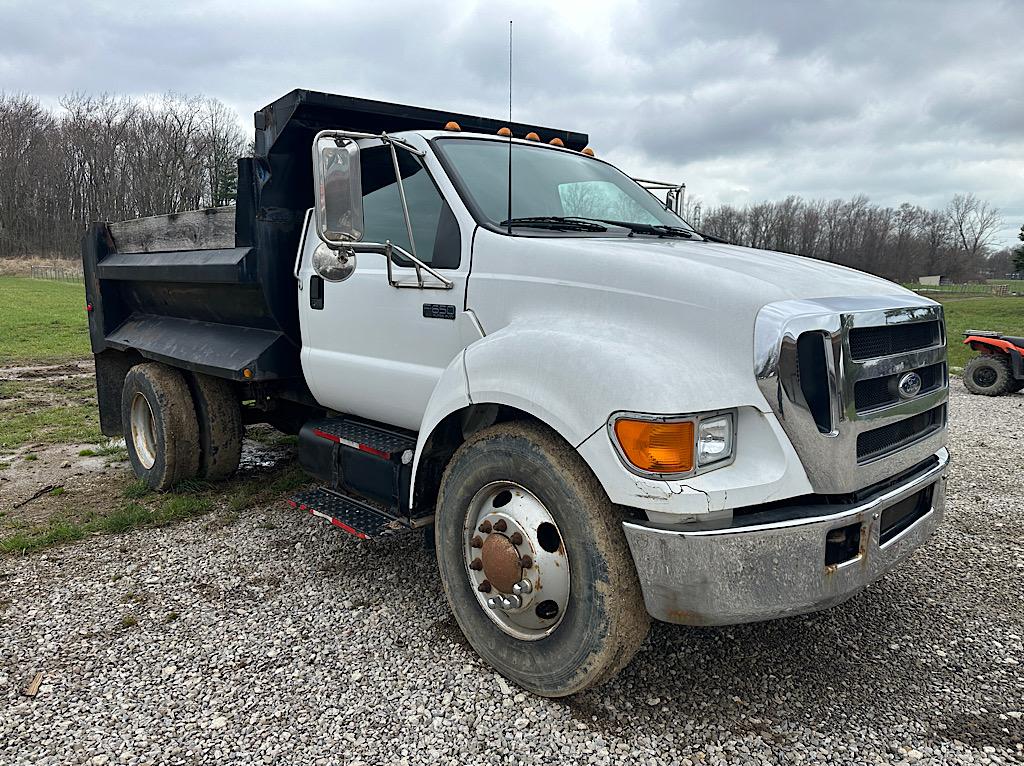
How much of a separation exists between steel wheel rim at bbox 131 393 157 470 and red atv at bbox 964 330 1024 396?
10.8 m

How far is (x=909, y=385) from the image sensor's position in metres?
2.88

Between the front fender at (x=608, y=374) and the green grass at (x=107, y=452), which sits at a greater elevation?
the front fender at (x=608, y=374)

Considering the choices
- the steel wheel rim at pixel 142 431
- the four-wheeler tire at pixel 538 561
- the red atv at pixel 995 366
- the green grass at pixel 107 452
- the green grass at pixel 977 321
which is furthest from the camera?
the green grass at pixel 977 321

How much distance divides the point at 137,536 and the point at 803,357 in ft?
14.1

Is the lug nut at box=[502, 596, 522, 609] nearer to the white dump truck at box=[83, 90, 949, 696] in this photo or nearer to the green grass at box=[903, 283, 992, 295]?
the white dump truck at box=[83, 90, 949, 696]

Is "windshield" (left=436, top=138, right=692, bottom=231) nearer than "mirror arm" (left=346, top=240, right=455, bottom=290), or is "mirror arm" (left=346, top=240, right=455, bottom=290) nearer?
"mirror arm" (left=346, top=240, right=455, bottom=290)

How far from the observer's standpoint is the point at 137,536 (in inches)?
188

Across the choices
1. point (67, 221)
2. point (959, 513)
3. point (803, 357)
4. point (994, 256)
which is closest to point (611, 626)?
point (803, 357)

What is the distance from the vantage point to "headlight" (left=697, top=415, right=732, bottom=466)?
2438 millimetres

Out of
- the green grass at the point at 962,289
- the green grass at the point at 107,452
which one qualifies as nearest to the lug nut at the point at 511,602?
the green grass at the point at 107,452

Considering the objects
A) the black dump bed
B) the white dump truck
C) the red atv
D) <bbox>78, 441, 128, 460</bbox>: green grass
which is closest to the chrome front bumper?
the white dump truck

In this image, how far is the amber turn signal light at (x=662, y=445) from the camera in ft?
7.88

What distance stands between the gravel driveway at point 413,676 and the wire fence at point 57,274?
144 ft

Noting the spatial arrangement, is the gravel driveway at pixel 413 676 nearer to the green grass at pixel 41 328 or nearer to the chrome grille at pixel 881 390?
the chrome grille at pixel 881 390
